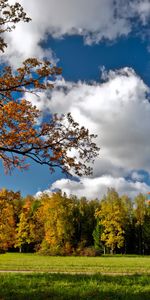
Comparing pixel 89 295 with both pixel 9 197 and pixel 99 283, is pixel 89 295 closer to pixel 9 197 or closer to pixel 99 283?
pixel 99 283

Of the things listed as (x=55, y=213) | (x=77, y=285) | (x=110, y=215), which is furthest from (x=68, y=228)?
(x=77, y=285)

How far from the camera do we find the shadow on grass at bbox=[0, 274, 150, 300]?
1208 centimetres

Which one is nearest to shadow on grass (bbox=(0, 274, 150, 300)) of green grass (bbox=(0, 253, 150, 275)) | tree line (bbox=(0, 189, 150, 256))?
green grass (bbox=(0, 253, 150, 275))

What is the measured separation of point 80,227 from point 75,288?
89.2 metres

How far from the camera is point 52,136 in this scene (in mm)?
16406

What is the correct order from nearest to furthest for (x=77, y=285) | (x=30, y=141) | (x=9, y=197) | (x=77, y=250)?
(x=77, y=285) < (x=30, y=141) < (x=9, y=197) < (x=77, y=250)

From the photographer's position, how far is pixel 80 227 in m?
101

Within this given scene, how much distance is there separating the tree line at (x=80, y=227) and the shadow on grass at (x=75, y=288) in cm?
4257

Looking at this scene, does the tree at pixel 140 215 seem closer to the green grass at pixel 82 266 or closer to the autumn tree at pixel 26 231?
the autumn tree at pixel 26 231

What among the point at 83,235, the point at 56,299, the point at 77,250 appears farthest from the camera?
the point at 83,235

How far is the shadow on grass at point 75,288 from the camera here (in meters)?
12.1

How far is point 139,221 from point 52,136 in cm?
8902

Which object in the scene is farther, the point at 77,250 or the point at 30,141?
the point at 77,250

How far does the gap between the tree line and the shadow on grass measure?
42.6 meters
